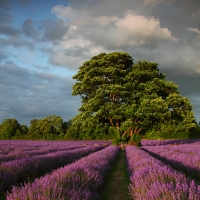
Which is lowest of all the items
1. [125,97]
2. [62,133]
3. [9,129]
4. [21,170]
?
[21,170]

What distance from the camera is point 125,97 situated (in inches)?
842

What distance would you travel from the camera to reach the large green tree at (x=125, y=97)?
1945 cm

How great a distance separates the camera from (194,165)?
7242 mm

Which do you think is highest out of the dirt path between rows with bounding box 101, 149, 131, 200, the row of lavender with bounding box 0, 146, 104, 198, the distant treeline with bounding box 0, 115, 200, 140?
the distant treeline with bounding box 0, 115, 200, 140

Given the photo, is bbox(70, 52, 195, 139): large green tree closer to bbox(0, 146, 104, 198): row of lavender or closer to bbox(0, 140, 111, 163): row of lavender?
bbox(0, 140, 111, 163): row of lavender

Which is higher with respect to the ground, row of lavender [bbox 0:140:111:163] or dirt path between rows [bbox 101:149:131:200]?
row of lavender [bbox 0:140:111:163]

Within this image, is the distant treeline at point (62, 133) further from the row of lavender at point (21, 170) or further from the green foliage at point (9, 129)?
the row of lavender at point (21, 170)

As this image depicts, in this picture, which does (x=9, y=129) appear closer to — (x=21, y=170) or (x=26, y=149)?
(x=26, y=149)

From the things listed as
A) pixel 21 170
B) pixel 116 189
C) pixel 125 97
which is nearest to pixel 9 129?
pixel 125 97

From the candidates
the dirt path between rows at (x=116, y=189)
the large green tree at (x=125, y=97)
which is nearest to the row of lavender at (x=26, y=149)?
the large green tree at (x=125, y=97)

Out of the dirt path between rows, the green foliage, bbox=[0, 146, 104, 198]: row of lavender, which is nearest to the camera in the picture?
bbox=[0, 146, 104, 198]: row of lavender

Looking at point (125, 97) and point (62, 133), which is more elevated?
point (125, 97)

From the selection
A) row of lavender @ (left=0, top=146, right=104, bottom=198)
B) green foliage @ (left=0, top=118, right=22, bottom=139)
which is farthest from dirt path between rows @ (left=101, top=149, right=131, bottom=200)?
green foliage @ (left=0, top=118, right=22, bottom=139)

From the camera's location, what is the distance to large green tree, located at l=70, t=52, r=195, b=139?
63.8 ft
